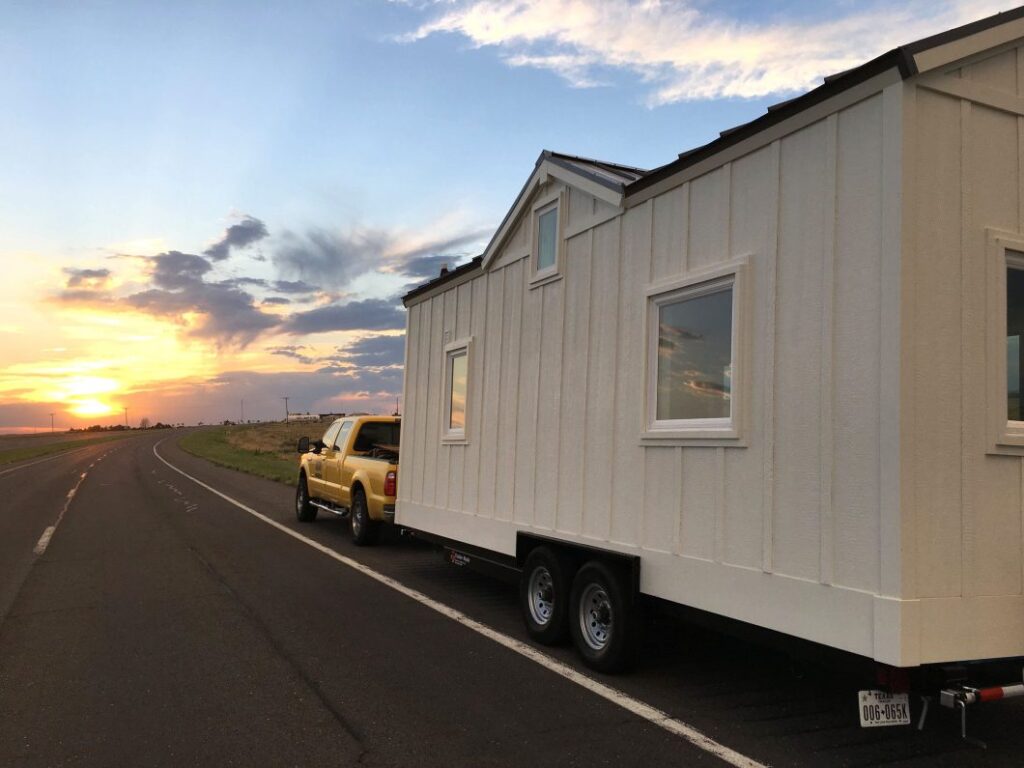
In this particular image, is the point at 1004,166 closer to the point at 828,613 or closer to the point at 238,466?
the point at 828,613

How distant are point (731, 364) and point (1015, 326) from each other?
1589 millimetres

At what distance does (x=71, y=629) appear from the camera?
23.8 ft

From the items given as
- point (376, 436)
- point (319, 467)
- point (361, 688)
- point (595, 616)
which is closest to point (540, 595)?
point (595, 616)

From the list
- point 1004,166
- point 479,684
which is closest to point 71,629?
point 479,684

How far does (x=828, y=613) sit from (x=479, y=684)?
253 centimetres

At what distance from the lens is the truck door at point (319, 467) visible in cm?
1448

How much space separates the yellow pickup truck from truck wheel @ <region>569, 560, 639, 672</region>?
18.2ft

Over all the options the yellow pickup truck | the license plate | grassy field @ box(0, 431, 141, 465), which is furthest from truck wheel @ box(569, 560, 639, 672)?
grassy field @ box(0, 431, 141, 465)

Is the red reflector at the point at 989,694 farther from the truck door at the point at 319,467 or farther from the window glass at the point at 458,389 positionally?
the truck door at the point at 319,467

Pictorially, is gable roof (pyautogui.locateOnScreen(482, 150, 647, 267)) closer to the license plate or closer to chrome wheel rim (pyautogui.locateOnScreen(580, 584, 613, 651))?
chrome wheel rim (pyautogui.locateOnScreen(580, 584, 613, 651))

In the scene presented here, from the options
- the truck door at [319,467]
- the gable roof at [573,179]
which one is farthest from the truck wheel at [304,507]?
the gable roof at [573,179]

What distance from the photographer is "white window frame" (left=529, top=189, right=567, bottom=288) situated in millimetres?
7223

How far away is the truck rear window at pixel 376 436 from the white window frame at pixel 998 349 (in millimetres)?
10182

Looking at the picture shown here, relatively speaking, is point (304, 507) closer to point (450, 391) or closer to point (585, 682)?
point (450, 391)
